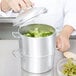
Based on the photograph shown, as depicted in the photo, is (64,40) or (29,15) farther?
(64,40)

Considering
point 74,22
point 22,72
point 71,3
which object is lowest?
point 22,72

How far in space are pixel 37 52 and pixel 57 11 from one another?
27.9 inches

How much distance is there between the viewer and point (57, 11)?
4.97ft

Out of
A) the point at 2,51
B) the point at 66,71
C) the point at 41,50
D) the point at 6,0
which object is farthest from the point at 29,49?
the point at 6,0

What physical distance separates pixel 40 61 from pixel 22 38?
107 millimetres

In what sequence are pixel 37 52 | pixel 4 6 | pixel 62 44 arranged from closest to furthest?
pixel 37 52 → pixel 62 44 → pixel 4 6

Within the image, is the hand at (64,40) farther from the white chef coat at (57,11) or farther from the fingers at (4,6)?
the fingers at (4,6)

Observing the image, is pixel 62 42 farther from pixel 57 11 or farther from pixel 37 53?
pixel 57 11

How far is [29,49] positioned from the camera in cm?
85

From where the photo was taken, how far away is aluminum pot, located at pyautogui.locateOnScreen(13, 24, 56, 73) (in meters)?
0.84

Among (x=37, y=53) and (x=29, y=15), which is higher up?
(x=29, y=15)

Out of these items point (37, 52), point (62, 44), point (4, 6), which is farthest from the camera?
point (4, 6)

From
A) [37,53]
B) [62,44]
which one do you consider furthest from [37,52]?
[62,44]

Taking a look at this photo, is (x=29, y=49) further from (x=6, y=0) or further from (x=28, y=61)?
(x=6, y=0)
